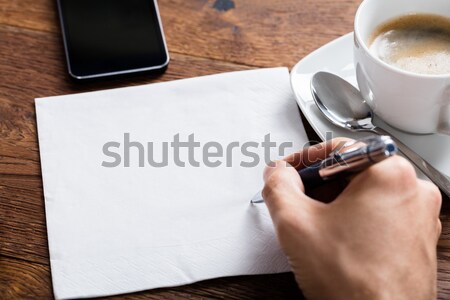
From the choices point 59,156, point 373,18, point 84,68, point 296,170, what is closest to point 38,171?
point 59,156

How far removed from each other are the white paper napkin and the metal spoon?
0.03 meters

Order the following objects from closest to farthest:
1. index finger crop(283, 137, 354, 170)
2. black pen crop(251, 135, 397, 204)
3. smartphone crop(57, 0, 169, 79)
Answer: black pen crop(251, 135, 397, 204), index finger crop(283, 137, 354, 170), smartphone crop(57, 0, 169, 79)

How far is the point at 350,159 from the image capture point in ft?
1.70

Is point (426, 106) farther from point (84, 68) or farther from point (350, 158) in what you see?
point (84, 68)

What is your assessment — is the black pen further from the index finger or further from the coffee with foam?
the coffee with foam

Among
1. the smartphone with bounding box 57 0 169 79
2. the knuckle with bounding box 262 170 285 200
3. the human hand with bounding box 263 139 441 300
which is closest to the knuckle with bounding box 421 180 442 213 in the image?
the human hand with bounding box 263 139 441 300

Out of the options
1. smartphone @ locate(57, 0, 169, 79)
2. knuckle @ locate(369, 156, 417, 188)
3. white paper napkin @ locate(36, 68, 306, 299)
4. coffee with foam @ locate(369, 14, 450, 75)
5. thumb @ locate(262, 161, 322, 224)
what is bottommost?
white paper napkin @ locate(36, 68, 306, 299)

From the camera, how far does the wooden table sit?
580 mm

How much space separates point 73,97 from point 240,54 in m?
0.19

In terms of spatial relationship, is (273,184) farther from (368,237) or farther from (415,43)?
(415,43)

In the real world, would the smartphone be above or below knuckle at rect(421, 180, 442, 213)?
below

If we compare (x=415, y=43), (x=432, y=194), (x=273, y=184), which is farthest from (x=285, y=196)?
(x=415, y=43)

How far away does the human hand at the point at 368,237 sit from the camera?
51 cm

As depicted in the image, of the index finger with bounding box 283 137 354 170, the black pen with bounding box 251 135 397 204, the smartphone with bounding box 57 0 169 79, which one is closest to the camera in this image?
the black pen with bounding box 251 135 397 204
